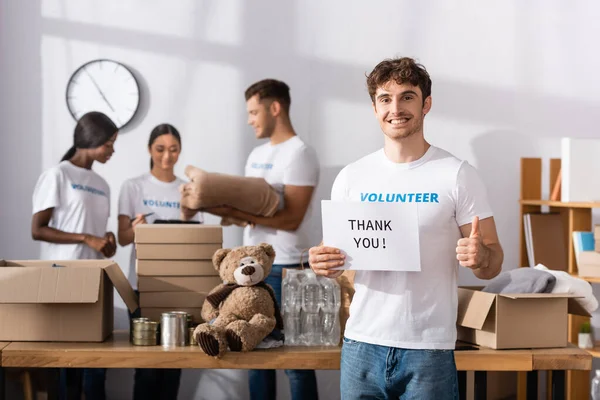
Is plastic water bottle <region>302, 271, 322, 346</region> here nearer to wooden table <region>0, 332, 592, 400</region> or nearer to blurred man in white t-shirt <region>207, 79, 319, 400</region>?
wooden table <region>0, 332, 592, 400</region>

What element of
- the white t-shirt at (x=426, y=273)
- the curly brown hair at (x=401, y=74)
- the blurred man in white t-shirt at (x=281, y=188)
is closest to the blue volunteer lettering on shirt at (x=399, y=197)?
the white t-shirt at (x=426, y=273)

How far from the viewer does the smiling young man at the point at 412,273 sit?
2035mm

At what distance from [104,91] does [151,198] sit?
655 millimetres

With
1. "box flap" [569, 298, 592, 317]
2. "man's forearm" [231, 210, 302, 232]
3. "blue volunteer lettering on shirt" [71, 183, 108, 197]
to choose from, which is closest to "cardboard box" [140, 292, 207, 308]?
"man's forearm" [231, 210, 302, 232]

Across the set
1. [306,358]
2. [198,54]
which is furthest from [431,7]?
[306,358]

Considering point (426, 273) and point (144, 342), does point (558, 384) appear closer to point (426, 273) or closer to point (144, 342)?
point (426, 273)

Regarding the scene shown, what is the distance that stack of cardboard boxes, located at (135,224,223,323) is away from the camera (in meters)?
2.82

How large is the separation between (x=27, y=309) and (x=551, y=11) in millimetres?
3142

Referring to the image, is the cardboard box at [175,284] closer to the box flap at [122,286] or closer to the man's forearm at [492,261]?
the box flap at [122,286]

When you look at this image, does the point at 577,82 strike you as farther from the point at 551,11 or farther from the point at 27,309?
the point at 27,309

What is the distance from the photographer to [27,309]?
266 centimetres

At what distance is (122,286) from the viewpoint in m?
2.80

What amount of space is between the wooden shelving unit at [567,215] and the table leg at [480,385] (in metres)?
1.36

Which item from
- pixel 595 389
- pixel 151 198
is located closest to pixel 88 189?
→ pixel 151 198
